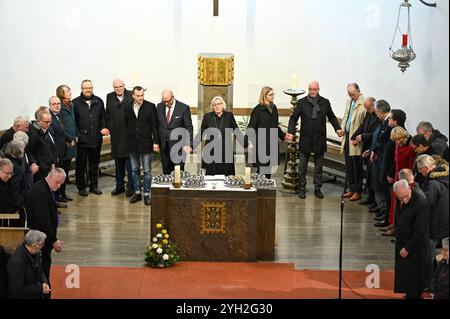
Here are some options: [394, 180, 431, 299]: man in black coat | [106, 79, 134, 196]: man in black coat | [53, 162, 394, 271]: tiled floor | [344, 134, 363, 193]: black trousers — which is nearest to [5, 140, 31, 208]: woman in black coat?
[53, 162, 394, 271]: tiled floor

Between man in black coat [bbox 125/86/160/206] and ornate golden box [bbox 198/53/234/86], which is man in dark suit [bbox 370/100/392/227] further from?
man in black coat [bbox 125/86/160/206]

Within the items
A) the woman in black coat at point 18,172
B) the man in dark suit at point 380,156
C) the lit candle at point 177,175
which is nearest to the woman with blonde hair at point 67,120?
the woman in black coat at point 18,172

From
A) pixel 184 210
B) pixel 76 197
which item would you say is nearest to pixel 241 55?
pixel 76 197

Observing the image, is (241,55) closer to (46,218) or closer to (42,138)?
(42,138)

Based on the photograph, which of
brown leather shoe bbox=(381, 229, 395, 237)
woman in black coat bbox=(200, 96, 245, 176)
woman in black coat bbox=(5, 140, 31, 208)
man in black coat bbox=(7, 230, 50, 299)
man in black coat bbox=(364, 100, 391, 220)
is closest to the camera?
man in black coat bbox=(7, 230, 50, 299)

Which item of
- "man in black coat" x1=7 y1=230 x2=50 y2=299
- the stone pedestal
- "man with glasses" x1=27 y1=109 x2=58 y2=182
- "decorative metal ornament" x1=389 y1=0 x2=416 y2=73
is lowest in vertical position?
"man in black coat" x1=7 y1=230 x2=50 y2=299

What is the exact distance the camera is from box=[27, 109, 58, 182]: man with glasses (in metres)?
11.1

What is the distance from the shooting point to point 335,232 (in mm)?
11031

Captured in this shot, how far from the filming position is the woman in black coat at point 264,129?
12.2 m

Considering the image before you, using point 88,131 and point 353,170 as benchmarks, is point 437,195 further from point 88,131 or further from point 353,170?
point 88,131

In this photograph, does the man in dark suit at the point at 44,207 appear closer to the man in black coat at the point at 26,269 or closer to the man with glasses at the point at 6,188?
the man with glasses at the point at 6,188

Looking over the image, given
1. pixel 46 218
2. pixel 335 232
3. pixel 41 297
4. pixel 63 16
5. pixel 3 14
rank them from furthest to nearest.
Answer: pixel 63 16 < pixel 3 14 < pixel 335 232 < pixel 46 218 < pixel 41 297

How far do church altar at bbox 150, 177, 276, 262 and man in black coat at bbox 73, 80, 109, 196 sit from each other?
107 inches
